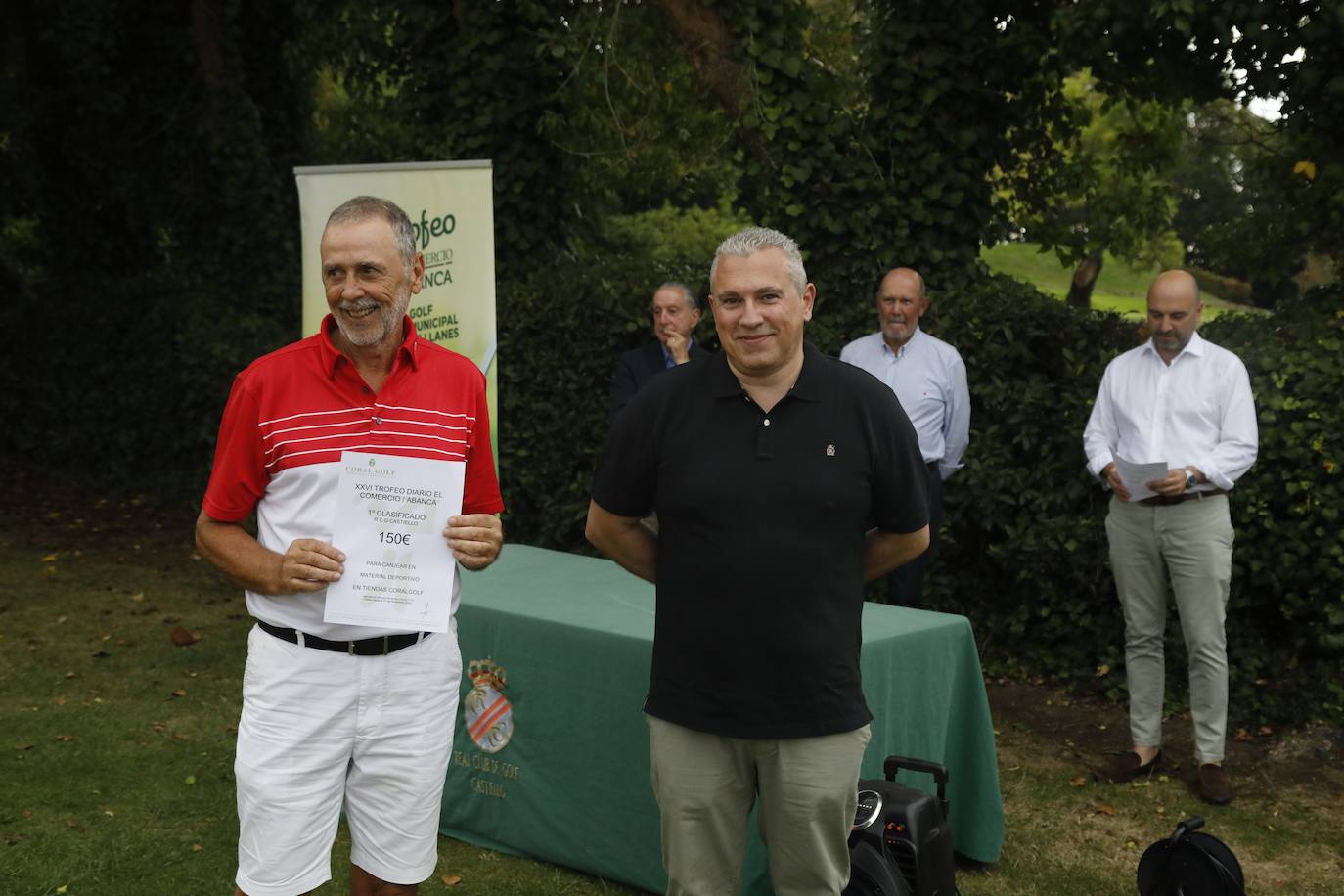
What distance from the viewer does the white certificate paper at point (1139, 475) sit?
5.57 metres

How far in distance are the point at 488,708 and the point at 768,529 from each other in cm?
220

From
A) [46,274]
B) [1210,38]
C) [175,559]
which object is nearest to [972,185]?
[1210,38]

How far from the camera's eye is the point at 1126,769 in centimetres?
594

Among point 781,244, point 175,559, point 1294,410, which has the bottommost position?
point 175,559

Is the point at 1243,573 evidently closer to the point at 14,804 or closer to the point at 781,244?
the point at 781,244

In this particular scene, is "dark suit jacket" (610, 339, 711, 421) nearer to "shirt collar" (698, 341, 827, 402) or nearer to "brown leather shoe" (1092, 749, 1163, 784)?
"brown leather shoe" (1092, 749, 1163, 784)

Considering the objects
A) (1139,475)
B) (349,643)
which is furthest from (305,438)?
(1139,475)

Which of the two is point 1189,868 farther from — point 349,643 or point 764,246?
point 349,643

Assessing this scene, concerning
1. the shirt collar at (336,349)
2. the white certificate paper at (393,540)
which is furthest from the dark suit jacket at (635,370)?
the white certificate paper at (393,540)

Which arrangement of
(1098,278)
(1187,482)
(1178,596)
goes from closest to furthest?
1. (1187,482)
2. (1178,596)
3. (1098,278)

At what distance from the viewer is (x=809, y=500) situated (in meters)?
3.13

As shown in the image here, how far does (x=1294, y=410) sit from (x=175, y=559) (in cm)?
841

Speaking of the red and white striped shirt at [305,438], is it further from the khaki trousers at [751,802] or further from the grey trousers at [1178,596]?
the grey trousers at [1178,596]

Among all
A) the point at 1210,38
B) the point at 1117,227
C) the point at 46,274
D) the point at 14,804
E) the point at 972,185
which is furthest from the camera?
the point at 46,274
